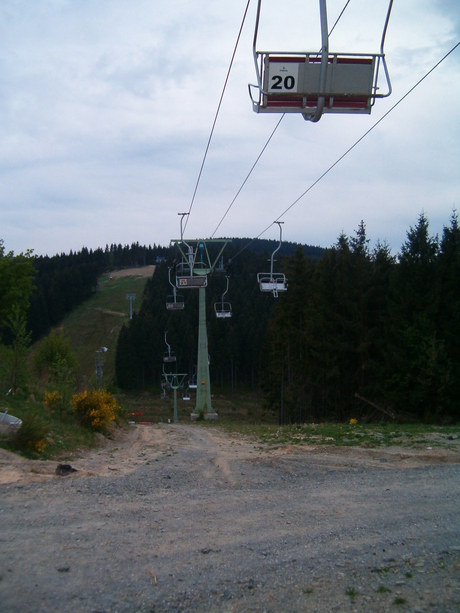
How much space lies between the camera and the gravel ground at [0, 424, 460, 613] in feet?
15.6

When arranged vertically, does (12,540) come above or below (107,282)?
below

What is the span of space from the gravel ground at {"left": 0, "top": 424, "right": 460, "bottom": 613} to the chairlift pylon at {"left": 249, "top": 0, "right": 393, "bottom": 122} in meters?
5.09

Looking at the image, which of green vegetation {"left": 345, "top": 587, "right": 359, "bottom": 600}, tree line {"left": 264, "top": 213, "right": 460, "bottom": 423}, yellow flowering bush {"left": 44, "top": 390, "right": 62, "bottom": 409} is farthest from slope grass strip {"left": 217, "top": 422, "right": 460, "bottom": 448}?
tree line {"left": 264, "top": 213, "right": 460, "bottom": 423}

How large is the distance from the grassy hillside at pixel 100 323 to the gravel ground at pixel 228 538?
81.4 meters

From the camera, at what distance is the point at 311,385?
36.8 metres

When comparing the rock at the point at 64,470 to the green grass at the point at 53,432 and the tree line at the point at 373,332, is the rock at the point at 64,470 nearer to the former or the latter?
the green grass at the point at 53,432

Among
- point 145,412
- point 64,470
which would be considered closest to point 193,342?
point 145,412

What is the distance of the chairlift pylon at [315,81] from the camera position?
618 cm

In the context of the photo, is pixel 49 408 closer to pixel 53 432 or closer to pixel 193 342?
pixel 53 432

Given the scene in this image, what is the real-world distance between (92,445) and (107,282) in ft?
469

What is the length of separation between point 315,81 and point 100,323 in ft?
364

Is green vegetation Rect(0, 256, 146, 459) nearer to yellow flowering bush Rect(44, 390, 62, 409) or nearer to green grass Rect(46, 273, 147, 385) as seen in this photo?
yellow flowering bush Rect(44, 390, 62, 409)

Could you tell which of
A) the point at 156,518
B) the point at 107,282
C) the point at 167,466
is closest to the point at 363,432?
the point at 167,466

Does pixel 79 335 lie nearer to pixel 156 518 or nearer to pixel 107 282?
pixel 107 282
